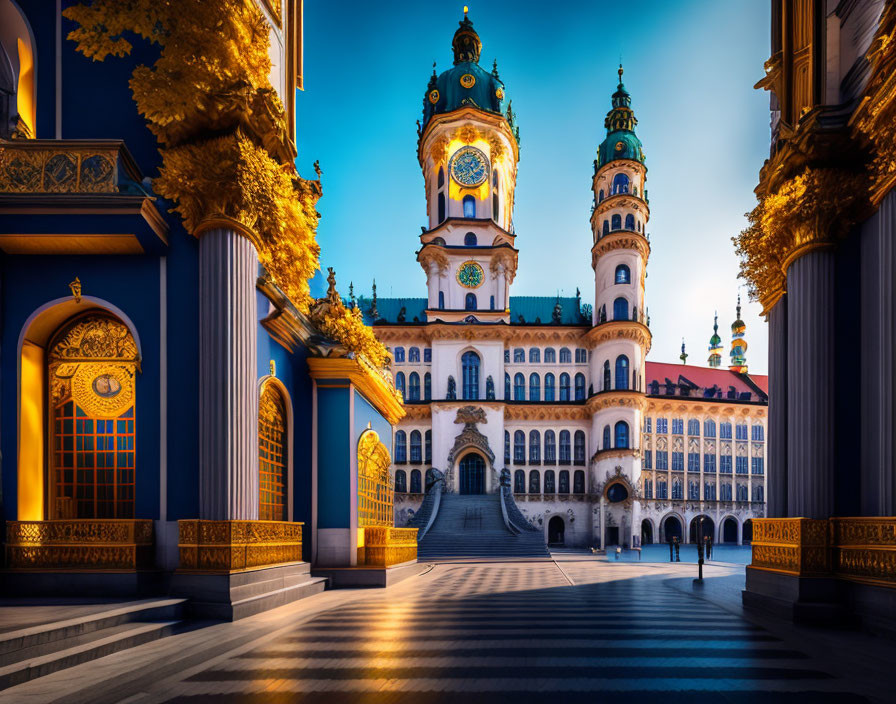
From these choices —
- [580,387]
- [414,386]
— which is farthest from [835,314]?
[414,386]

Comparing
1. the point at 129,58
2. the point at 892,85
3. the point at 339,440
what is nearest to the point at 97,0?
the point at 129,58

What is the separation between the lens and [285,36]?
1720cm

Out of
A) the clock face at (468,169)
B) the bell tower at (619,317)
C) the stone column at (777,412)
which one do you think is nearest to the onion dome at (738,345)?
the bell tower at (619,317)

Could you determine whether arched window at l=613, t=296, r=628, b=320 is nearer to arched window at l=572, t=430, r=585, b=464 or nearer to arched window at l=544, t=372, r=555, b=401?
arched window at l=544, t=372, r=555, b=401

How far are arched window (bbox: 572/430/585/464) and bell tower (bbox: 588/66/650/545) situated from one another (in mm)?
1161

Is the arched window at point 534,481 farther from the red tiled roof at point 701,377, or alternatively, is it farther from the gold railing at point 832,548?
the gold railing at point 832,548

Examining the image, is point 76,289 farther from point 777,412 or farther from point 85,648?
point 777,412

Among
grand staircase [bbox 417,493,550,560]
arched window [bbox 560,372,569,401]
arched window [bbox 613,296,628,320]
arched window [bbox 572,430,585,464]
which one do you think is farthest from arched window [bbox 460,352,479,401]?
arched window [bbox 613,296,628,320]

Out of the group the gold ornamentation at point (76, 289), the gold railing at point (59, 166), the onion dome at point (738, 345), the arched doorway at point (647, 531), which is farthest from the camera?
the onion dome at point (738, 345)

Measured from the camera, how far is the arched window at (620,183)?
49.8 m

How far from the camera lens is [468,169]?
50.0 metres

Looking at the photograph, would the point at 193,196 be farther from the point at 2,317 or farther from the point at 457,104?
the point at 457,104

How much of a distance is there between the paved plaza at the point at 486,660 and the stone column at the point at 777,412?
268 cm

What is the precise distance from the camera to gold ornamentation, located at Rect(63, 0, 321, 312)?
36.5 feet
